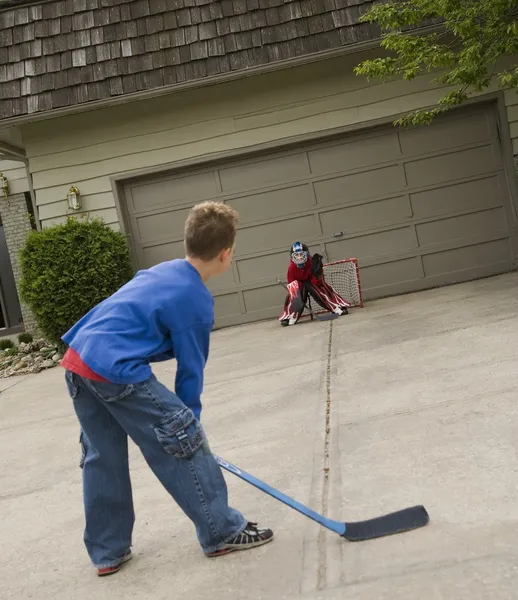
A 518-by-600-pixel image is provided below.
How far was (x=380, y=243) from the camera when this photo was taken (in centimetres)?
1107

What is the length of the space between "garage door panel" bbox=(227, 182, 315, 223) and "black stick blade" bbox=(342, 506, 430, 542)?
27.2 feet

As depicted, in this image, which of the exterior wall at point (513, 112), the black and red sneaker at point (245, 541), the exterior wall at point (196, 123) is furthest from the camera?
the exterior wall at point (196, 123)

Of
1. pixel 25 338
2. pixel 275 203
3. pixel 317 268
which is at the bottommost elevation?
pixel 25 338

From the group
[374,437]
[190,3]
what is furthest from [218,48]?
[374,437]

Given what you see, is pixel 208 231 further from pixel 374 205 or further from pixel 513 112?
pixel 513 112

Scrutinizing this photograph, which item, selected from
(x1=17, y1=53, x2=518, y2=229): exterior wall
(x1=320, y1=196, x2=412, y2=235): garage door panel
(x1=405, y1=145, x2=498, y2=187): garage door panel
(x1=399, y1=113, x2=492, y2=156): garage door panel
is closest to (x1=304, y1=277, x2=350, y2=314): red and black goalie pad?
(x1=320, y1=196, x2=412, y2=235): garage door panel

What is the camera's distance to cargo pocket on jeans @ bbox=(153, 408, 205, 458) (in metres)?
2.97

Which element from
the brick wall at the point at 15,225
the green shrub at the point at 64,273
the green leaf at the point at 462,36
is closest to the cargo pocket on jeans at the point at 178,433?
the green leaf at the point at 462,36

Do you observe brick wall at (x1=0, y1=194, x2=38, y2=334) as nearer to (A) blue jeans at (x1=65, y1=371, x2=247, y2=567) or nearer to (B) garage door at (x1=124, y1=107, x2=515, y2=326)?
(B) garage door at (x1=124, y1=107, x2=515, y2=326)

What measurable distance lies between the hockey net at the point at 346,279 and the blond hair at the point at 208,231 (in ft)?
23.4

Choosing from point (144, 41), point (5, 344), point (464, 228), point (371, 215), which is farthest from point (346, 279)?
point (5, 344)

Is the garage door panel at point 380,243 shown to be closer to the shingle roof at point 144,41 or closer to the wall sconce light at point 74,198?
the shingle roof at point 144,41

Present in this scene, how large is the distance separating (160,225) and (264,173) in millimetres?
1601

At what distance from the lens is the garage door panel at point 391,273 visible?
11.1m
